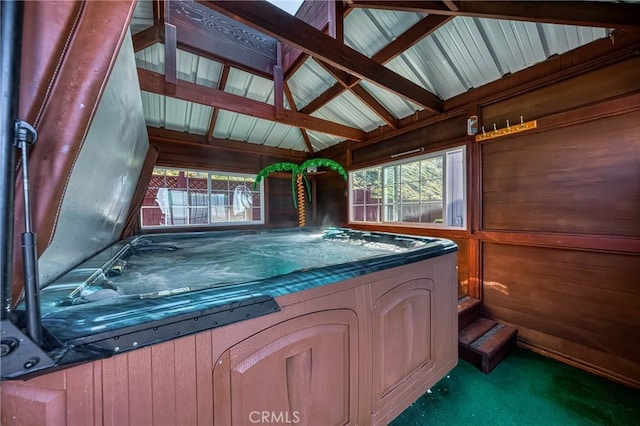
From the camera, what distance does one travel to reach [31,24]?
491mm

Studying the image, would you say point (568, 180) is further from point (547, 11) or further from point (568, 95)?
point (547, 11)

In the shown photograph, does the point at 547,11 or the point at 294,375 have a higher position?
the point at 547,11

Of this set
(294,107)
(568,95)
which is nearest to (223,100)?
(294,107)

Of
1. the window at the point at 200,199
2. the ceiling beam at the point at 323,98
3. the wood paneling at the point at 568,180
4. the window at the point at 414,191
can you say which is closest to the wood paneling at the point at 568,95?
the wood paneling at the point at 568,180

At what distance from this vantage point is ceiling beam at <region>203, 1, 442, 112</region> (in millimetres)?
1523

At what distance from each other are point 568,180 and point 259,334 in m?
2.66

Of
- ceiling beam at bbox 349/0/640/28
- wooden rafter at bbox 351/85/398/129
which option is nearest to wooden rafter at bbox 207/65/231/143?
wooden rafter at bbox 351/85/398/129

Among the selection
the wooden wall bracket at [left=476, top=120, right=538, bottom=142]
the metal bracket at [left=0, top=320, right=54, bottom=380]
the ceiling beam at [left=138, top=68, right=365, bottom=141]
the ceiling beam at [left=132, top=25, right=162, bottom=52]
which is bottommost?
the metal bracket at [left=0, top=320, right=54, bottom=380]

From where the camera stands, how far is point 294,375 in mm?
1057

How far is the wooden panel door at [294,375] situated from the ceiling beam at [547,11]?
1953 millimetres

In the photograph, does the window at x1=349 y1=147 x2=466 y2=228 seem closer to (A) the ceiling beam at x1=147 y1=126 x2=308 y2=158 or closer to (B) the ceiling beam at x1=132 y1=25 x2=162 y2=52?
(A) the ceiling beam at x1=147 y1=126 x2=308 y2=158

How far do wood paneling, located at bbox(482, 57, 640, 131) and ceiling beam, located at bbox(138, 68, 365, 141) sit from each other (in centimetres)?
194

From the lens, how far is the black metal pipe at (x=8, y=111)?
1.49 feet

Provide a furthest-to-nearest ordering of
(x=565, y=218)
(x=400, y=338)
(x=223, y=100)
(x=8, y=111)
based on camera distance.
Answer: (x=223, y=100)
(x=565, y=218)
(x=400, y=338)
(x=8, y=111)
